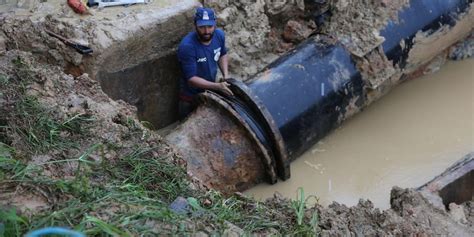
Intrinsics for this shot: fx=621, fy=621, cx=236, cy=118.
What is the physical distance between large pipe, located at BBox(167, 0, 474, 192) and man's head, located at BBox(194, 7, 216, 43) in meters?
0.59

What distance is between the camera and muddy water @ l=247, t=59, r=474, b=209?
548 centimetres

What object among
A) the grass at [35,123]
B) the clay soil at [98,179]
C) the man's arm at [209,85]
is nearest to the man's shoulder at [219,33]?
the man's arm at [209,85]

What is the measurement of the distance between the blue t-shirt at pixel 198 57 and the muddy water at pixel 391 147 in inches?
45.6

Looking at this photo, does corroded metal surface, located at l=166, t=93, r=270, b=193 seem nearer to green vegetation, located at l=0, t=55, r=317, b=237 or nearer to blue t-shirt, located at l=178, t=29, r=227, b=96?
blue t-shirt, located at l=178, t=29, r=227, b=96

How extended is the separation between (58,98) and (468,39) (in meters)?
5.29

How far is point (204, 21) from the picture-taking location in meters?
5.35

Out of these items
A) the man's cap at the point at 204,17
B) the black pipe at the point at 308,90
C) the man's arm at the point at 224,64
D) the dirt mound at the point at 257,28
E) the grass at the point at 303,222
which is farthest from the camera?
the dirt mound at the point at 257,28

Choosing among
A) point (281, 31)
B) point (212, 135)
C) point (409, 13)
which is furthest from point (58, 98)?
point (409, 13)

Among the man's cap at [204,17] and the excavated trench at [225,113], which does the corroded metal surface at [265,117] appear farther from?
the man's cap at [204,17]

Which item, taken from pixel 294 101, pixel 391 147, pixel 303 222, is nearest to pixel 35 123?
pixel 303 222

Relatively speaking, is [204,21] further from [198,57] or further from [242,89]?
[242,89]

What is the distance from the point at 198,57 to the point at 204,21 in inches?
16.0

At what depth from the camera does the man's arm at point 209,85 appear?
511 cm

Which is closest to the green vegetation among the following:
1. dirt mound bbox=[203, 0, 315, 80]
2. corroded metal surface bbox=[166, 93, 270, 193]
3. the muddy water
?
corroded metal surface bbox=[166, 93, 270, 193]
